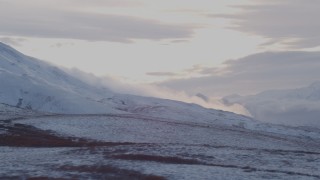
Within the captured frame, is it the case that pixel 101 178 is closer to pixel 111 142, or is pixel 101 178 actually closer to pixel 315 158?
pixel 315 158

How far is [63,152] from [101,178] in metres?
12.9

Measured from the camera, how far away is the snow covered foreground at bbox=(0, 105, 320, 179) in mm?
44562

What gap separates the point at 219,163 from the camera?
51906 millimetres

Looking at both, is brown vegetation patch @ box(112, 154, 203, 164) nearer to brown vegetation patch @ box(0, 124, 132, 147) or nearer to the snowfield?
the snowfield

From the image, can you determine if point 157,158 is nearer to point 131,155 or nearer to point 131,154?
point 131,155

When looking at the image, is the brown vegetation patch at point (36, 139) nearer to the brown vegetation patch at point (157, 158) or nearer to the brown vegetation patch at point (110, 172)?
the brown vegetation patch at point (157, 158)

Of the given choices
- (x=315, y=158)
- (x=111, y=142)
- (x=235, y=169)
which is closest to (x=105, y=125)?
(x=111, y=142)

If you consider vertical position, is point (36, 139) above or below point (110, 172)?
above

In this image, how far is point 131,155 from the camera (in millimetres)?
52500

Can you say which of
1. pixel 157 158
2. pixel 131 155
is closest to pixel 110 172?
pixel 131 155

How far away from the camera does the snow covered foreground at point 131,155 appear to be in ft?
146

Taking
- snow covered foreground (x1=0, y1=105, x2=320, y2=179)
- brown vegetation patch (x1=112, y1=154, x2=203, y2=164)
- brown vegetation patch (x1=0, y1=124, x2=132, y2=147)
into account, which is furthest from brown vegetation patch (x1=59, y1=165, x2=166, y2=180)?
brown vegetation patch (x1=0, y1=124, x2=132, y2=147)

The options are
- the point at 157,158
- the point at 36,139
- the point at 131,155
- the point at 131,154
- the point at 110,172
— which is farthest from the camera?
the point at 36,139

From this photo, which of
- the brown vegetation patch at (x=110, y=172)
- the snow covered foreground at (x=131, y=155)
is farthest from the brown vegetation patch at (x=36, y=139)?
the brown vegetation patch at (x=110, y=172)
